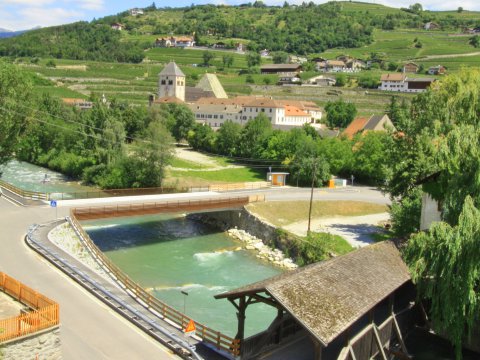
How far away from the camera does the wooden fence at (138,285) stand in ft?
Result: 50.1

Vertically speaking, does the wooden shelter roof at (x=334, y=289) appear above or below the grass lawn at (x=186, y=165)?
above

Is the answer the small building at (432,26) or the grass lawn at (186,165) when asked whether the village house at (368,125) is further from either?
the small building at (432,26)

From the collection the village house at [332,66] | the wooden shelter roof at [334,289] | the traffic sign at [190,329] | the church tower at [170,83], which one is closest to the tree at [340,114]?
the church tower at [170,83]

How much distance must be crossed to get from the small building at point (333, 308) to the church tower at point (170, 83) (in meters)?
85.5

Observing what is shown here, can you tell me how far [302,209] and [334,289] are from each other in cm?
2543

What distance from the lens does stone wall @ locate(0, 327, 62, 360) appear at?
12.4m

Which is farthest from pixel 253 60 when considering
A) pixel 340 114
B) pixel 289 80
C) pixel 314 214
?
pixel 314 214

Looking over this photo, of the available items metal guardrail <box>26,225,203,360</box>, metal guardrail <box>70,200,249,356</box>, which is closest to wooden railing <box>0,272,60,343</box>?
metal guardrail <box>26,225,203,360</box>

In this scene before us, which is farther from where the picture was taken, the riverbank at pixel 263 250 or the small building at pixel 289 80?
the small building at pixel 289 80

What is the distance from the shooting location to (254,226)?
Result: 36062 mm

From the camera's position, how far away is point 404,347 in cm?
1656

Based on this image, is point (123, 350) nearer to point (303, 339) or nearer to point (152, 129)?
point (303, 339)

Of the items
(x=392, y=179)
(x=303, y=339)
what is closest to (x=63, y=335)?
(x=303, y=339)

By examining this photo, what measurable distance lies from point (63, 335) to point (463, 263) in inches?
466
